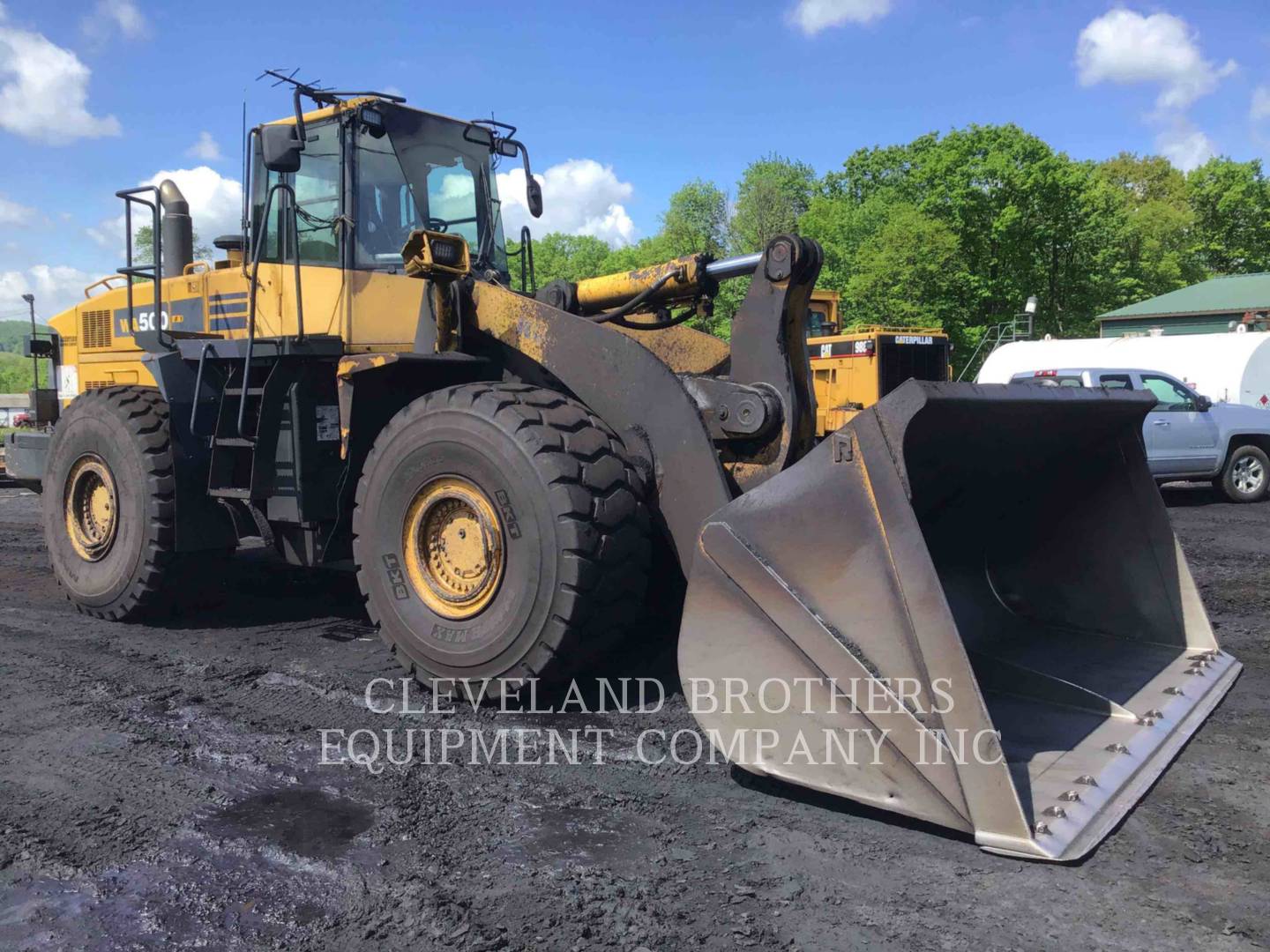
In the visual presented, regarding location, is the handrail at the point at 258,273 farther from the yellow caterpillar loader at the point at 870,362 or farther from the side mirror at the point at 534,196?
the yellow caterpillar loader at the point at 870,362

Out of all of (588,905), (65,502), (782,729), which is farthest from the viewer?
(65,502)

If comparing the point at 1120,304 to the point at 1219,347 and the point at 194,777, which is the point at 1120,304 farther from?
the point at 194,777

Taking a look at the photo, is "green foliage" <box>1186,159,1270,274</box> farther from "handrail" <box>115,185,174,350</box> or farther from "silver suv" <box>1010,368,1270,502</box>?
"handrail" <box>115,185,174,350</box>

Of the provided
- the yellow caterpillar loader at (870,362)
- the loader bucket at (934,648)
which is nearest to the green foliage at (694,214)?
the yellow caterpillar loader at (870,362)

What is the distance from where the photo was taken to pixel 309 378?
211 inches

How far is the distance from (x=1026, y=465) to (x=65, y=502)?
5.76m

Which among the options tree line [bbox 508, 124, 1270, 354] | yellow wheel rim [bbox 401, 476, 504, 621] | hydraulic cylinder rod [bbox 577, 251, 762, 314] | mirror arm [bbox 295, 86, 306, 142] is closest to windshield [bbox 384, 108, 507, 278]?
mirror arm [bbox 295, 86, 306, 142]

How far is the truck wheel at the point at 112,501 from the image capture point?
224 inches

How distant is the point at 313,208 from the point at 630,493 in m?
2.89

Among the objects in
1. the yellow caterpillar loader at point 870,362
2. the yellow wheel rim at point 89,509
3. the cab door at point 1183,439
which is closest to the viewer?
the yellow wheel rim at point 89,509

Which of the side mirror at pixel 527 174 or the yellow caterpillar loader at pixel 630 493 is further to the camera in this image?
the side mirror at pixel 527 174

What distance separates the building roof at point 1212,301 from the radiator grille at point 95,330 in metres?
43.4

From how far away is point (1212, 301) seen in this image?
1673 inches

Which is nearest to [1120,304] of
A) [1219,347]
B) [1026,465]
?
[1219,347]
